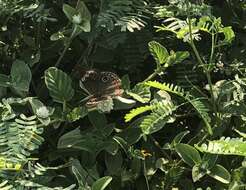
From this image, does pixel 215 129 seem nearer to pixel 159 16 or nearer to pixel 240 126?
pixel 240 126

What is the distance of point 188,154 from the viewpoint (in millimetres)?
1406

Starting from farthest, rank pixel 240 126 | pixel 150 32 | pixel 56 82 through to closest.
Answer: pixel 150 32 → pixel 240 126 → pixel 56 82

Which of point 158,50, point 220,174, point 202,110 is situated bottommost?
point 220,174

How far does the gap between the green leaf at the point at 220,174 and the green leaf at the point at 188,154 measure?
39mm

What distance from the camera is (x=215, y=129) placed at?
4.86 feet

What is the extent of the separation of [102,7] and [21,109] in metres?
0.31

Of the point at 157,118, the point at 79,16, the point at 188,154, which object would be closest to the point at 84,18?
the point at 79,16

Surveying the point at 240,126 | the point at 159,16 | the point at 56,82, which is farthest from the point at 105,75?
the point at 240,126

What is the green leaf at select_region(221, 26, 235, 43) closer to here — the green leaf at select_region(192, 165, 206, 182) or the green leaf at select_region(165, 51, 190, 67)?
the green leaf at select_region(165, 51, 190, 67)

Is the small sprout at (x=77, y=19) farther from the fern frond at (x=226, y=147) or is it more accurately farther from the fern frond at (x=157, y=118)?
the fern frond at (x=226, y=147)

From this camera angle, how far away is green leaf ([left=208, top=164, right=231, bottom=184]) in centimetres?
139

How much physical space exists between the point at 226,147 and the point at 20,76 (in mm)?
504

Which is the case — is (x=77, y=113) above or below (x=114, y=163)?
above

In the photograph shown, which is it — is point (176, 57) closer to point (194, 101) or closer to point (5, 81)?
point (194, 101)
